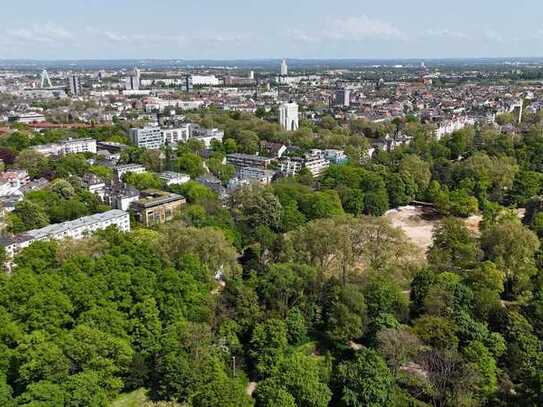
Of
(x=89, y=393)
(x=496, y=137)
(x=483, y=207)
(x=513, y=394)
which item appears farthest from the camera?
(x=496, y=137)

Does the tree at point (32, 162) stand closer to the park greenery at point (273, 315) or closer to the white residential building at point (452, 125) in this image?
the park greenery at point (273, 315)

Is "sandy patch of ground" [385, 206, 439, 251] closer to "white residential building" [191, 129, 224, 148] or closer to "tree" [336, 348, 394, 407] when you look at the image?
"tree" [336, 348, 394, 407]

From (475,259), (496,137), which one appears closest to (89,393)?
(475,259)

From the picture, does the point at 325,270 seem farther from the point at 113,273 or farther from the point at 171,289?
the point at 113,273

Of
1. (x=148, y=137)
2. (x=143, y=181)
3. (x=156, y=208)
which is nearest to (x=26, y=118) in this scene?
(x=148, y=137)

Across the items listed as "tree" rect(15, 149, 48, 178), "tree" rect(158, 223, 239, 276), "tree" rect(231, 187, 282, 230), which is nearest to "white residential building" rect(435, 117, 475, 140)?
"tree" rect(231, 187, 282, 230)
